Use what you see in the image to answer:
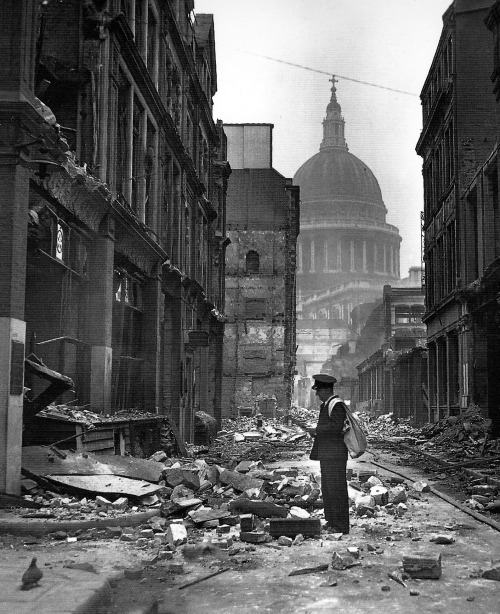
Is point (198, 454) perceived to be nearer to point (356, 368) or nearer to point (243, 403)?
point (243, 403)

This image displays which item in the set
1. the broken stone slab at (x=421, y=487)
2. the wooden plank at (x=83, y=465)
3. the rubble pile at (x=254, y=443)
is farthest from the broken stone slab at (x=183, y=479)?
the rubble pile at (x=254, y=443)

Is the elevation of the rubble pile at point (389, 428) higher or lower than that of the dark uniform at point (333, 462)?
lower

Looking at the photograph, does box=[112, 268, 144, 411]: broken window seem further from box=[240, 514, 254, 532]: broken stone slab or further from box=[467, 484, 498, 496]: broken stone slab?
box=[240, 514, 254, 532]: broken stone slab

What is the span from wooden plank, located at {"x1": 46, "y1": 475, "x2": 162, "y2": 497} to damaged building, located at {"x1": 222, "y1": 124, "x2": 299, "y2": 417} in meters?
36.2

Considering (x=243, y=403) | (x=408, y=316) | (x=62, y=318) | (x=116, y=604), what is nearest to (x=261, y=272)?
(x=243, y=403)

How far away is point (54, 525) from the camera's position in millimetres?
8906

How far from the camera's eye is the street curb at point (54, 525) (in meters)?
8.80

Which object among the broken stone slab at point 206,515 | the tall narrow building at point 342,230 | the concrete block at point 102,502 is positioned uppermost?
the tall narrow building at point 342,230

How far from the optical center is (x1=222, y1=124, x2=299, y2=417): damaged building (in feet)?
160

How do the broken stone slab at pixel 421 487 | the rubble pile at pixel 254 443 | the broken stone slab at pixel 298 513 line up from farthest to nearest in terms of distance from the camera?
the rubble pile at pixel 254 443 → the broken stone slab at pixel 421 487 → the broken stone slab at pixel 298 513

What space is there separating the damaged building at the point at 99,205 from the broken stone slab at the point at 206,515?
230 cm

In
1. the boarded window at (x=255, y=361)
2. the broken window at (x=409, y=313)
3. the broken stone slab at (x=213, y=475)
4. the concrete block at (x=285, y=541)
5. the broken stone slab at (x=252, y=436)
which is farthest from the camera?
the broken window at (x=409, y=313)

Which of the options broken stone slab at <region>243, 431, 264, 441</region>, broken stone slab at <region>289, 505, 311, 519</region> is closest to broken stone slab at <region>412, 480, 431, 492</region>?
broken stone slab at <region>289, 505, 311, 519</region>

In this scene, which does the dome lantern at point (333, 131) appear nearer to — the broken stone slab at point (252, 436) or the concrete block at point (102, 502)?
the broken stone slab at point (252, 436)
